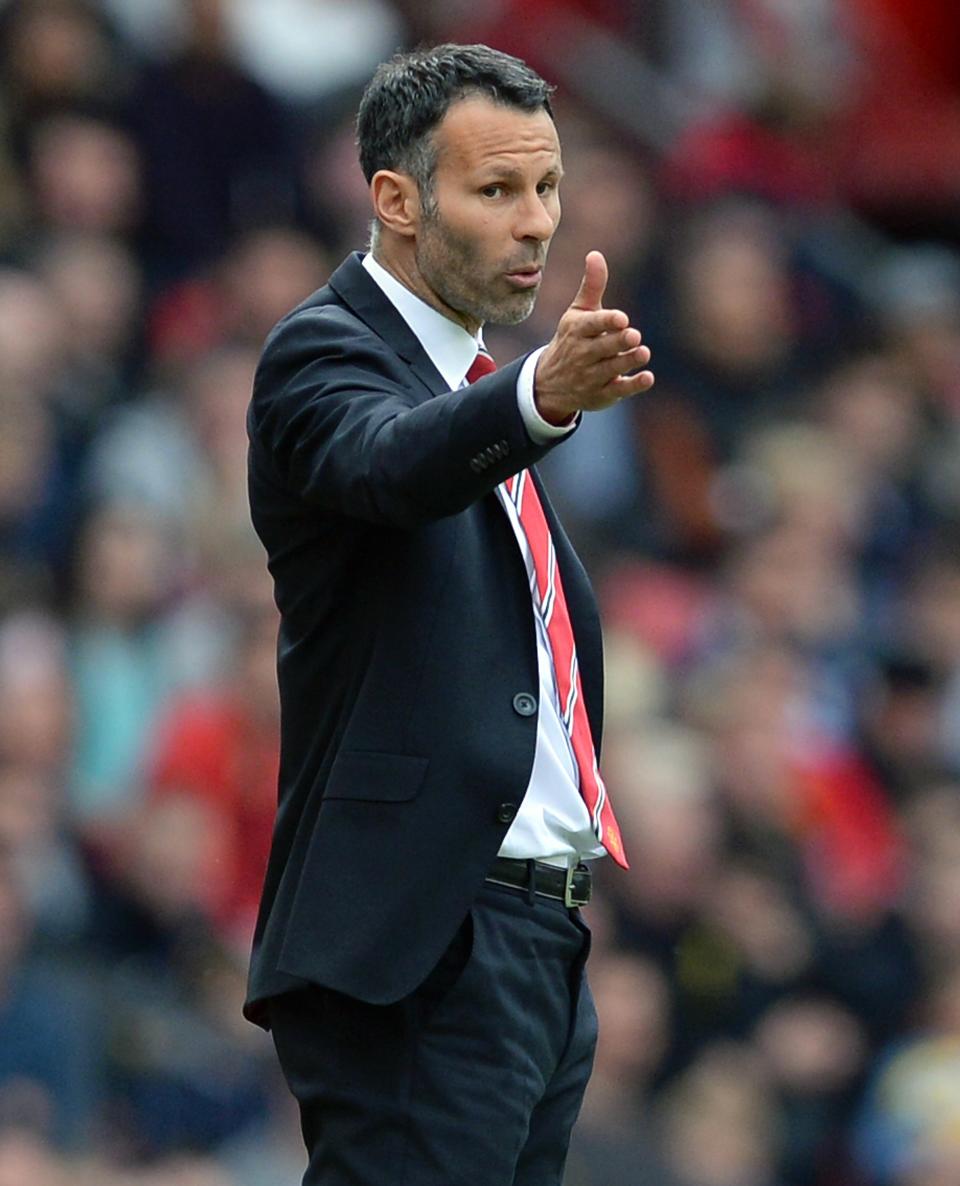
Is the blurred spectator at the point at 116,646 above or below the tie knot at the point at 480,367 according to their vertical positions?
below

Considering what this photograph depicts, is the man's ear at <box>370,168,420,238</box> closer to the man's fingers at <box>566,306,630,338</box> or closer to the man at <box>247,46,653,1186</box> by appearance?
the man at <box>247,46,653,1186</box>

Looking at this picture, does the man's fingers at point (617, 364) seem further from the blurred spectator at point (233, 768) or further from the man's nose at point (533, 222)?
the blurred spectator at point (233, 768)

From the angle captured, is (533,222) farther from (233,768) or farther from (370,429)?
(233,768)

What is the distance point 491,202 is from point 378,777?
27.0 inches

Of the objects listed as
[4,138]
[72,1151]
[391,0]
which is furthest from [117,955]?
[391,0]

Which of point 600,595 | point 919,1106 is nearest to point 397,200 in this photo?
point 919,1106

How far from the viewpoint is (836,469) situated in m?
8.62

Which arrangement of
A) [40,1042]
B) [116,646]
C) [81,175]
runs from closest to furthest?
[40,1042], [116,646], [81,175]

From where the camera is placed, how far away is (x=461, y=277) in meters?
3.08

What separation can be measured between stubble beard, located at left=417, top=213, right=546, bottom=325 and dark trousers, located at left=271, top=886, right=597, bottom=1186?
2.26ft

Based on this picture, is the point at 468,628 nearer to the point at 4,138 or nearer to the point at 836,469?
the point at 4,138

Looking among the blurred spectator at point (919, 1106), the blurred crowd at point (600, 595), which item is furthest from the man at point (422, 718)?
the blurred spectator at point (919, 1106)

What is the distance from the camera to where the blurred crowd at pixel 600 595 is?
6.06m

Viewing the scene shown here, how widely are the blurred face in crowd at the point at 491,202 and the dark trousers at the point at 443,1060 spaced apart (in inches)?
28.2
